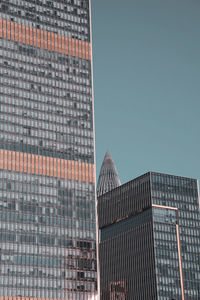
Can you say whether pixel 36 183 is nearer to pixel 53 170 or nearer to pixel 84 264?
pixel 53 170

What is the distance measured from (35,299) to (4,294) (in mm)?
8680

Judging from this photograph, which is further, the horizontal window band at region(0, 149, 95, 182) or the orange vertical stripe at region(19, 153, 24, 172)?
the orange vertical stripe at region(19, 153, 24, 172)

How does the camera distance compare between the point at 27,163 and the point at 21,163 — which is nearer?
the point at 21,163

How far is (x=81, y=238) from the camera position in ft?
644

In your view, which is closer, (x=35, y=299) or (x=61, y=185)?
(x=35, y=299)

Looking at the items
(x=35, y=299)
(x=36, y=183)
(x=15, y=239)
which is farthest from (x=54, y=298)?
(x=36, y=183)

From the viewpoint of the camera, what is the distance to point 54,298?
186000 millimetres

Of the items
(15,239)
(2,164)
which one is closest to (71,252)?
(15,239)

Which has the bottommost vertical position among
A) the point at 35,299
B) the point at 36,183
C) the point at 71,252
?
the point at 35,299

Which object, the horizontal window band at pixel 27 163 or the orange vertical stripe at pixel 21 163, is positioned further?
the orange vertical stripe at pixel 21 163

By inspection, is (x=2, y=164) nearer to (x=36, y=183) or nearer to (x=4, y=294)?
(x=36, y=183)

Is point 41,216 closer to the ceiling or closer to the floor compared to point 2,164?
closer to the floor

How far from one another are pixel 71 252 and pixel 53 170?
24.2 metres

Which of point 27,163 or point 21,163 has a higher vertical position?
point 27,163
